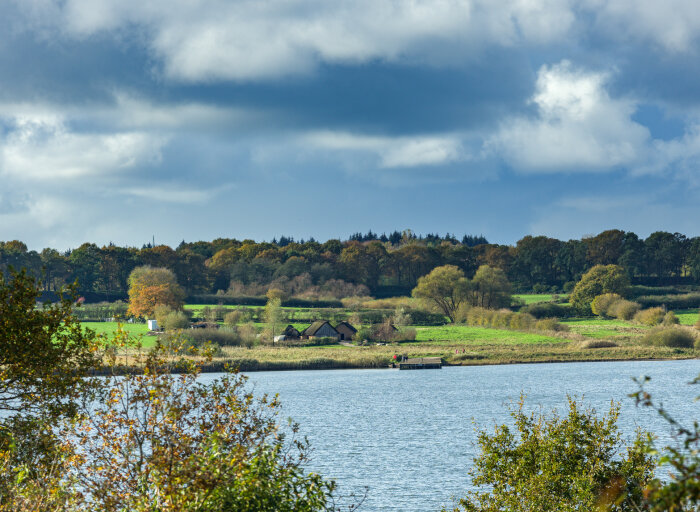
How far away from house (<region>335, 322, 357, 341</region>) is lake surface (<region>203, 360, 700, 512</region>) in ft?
57.6

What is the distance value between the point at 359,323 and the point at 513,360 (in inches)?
1224

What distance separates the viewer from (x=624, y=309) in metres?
145

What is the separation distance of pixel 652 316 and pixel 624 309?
9.51 meters

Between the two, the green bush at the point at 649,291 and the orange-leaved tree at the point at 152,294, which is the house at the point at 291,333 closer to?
the orange-leaved tree at the point at 152,294

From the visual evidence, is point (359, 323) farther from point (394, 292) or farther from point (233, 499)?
point (233, 499)

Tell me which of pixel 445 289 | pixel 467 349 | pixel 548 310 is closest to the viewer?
pixel 467 349

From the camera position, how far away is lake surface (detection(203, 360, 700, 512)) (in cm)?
4219

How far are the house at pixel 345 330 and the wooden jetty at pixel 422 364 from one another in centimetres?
2039

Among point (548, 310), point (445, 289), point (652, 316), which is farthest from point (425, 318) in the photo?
point (652, 316)

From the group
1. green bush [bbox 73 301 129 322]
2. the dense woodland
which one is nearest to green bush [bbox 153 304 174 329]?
green bush [bbox 73 301 129 322]

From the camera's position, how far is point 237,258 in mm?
195625

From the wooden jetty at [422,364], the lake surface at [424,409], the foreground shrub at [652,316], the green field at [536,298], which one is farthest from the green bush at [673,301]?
the wooden jetty at [422,364]

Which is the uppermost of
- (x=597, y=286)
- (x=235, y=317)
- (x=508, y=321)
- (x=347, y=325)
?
(x=597, y=286)

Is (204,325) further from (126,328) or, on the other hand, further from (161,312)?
(126,328)
